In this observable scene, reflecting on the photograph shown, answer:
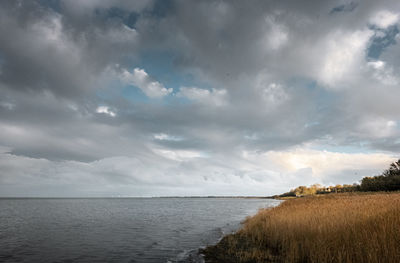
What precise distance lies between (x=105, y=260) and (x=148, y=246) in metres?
4.34

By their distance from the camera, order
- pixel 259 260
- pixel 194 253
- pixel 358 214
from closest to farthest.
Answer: pixel 259 260, pixel 358 214, pixel 194 253

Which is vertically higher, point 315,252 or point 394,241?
point 394,241

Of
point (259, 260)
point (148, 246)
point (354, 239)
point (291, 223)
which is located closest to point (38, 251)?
point (148, 246)

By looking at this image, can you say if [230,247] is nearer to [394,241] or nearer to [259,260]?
[259,260]

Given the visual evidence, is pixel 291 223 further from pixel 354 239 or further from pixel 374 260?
pixel 374 260

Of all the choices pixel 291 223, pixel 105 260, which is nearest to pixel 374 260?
pixel 291 223

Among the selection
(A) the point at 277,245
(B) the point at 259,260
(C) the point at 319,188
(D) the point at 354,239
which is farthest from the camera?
(C) the point at 319,188

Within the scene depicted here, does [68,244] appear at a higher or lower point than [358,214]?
lower

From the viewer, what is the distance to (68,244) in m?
19.3

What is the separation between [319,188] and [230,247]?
7627 inches

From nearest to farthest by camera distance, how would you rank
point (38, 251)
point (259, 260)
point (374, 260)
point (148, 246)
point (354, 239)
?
point (374, 260), point (354, 239), point (259, 260), point (38, 251), point (148, 246)

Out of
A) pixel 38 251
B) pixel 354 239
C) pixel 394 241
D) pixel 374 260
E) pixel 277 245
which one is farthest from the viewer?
pixel 38 251

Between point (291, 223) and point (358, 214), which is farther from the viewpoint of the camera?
point (291, 223)

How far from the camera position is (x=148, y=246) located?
18422 mm
